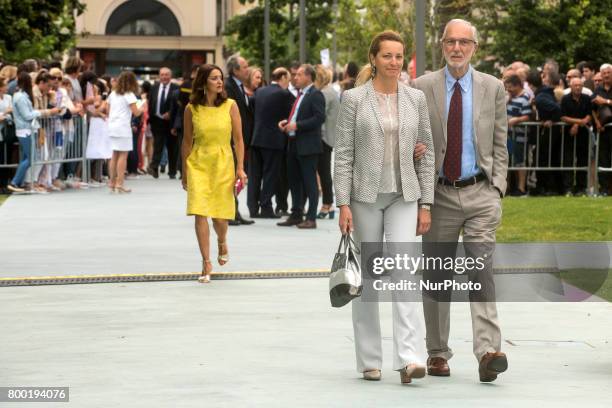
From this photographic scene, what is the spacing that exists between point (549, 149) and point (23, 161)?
7.80 meters

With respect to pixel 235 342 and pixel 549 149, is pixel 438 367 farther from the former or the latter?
pixel 549 149

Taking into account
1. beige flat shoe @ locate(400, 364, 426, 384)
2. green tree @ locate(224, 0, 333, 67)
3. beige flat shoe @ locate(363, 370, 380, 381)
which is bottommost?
beige flat shoe @ locate(363, 370, 380, 381)

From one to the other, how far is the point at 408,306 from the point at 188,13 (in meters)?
64.1

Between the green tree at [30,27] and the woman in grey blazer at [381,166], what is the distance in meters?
26.7

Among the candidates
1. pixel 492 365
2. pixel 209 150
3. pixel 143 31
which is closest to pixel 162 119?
pixel 209 150

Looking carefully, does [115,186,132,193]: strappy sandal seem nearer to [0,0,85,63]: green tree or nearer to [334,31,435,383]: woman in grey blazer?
[0,0,85,63]: green tree

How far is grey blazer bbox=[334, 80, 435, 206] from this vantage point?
25.8 ft

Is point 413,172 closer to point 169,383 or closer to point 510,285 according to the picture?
point 169,383

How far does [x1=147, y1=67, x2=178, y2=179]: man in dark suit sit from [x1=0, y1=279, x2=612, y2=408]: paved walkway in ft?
50.8

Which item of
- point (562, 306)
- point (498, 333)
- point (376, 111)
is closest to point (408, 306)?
point (498, 333)

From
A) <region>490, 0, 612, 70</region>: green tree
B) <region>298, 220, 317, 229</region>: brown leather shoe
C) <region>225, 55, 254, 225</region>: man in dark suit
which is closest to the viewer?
<region>298, 220, 317, 229</region>: brown leather shoe

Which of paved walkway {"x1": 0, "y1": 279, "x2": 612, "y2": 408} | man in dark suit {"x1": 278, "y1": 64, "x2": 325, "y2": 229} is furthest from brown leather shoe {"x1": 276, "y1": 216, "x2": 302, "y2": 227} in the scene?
paved walkway {"x1": 0, "y1": 279, "x2": 612, "y2": 408}

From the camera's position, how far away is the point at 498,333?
777cm

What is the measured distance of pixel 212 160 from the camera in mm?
12797
